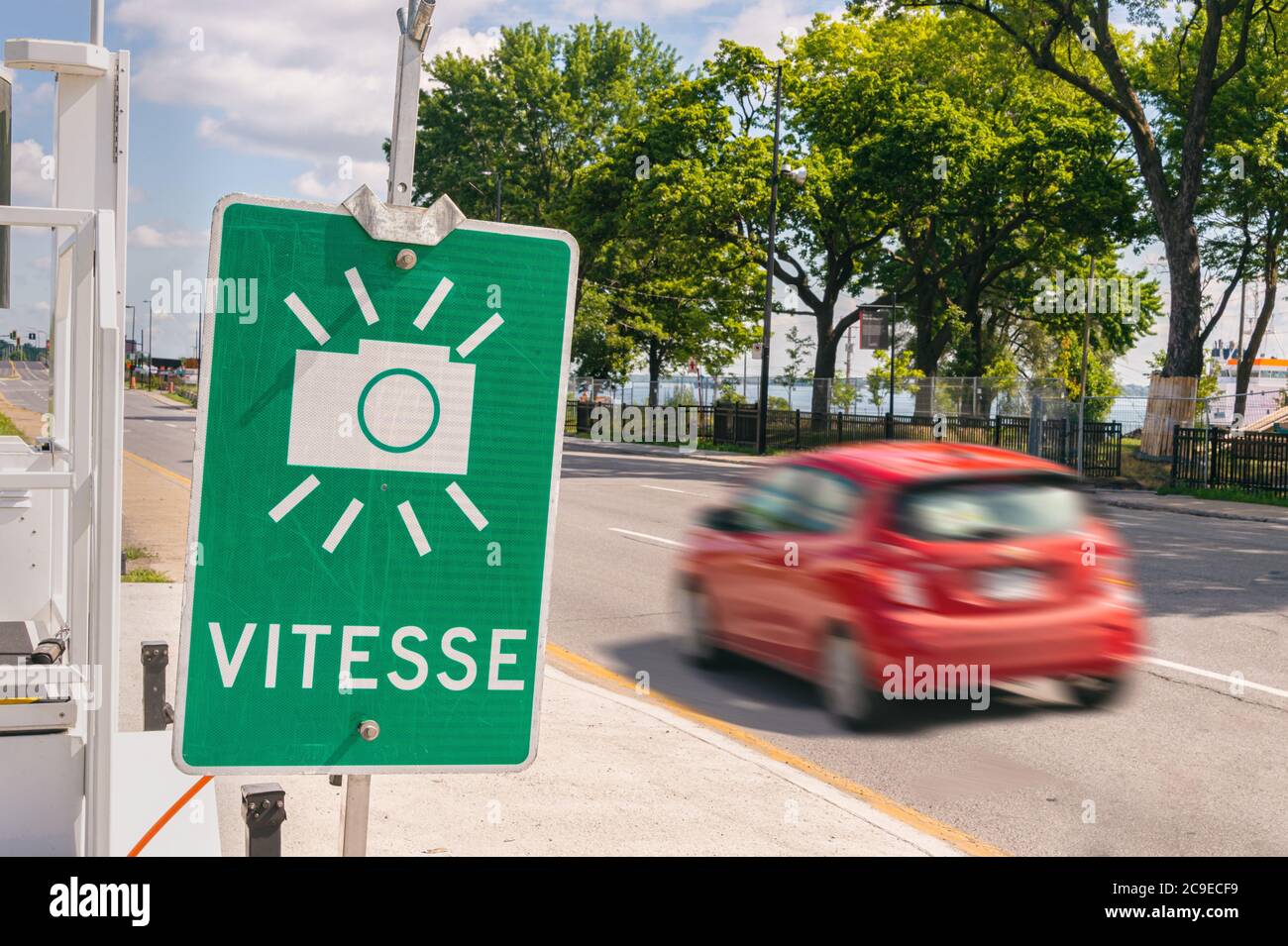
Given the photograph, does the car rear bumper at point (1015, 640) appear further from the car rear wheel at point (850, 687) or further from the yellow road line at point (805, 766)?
the yellow road line at point (805, 766)

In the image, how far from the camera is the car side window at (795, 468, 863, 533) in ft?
24.1

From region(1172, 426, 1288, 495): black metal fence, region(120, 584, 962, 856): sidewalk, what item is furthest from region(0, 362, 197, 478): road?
region(1172, 426, 1288, 495): black metal fence

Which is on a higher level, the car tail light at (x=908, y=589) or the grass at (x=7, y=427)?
the grass at (x=7, y=427)

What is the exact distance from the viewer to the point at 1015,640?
7020 millimetres

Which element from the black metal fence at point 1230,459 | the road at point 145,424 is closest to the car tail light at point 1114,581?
the road at point 145,424

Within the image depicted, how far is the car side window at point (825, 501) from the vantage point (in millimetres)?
7358

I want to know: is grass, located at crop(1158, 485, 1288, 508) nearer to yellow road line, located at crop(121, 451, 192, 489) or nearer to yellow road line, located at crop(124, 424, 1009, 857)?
yellow road line, located at crop(121, 451, 192, 489)

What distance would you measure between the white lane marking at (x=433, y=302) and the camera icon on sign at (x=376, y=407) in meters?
0.04

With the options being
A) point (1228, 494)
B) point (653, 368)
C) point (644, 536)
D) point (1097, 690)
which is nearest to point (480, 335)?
point (1097, 690)

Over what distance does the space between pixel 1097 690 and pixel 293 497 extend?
6.57 metres

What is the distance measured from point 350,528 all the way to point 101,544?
1.86 feet

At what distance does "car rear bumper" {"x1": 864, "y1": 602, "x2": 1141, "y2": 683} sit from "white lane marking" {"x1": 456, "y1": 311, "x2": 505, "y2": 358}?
4935 millimetres

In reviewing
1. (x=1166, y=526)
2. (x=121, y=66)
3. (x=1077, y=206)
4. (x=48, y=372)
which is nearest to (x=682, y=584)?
(x=48, y=372)
